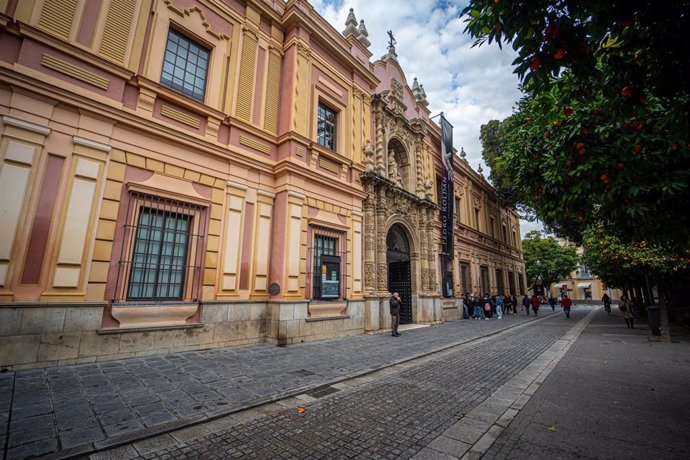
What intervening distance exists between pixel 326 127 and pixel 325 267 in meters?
5.55

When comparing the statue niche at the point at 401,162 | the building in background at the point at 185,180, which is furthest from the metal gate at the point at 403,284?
the statue niche at the point at 401,162

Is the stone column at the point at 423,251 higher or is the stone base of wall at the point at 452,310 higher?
the stone column at the point at 423,251

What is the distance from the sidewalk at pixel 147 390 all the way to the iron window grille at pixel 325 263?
2549 millimetres

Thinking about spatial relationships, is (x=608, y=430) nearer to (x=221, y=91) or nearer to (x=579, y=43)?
(x=579, y=43)

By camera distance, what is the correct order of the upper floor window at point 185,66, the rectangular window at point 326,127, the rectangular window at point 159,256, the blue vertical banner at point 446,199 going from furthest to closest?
the blue vertical banner at point 446,199 → the rectangular window at point 326,127 → the upper floor window at point 185,66 → the rectangular window at point 159,256

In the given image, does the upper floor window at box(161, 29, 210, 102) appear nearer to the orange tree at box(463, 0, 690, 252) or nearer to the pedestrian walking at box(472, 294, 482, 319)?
the orange tree at box(463, 0, 690, 252)

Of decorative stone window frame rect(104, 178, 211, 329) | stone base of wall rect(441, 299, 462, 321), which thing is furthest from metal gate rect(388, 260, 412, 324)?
decorative stone window frame rect(104, 178, 211, 329)

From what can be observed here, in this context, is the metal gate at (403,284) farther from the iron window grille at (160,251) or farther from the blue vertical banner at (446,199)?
the iron window grille at (160,251)

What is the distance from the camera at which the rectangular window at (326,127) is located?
11.5 metres

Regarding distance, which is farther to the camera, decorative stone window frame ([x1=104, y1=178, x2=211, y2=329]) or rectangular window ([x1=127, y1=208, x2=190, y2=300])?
rectangular window ([x1=127, y1=208, x2=190, y2=300])

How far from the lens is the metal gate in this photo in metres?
14.4

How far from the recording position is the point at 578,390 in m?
5.06

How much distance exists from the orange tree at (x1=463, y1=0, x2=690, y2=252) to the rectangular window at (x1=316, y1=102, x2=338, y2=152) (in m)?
6.80

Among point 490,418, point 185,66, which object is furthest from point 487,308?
point 185,66
